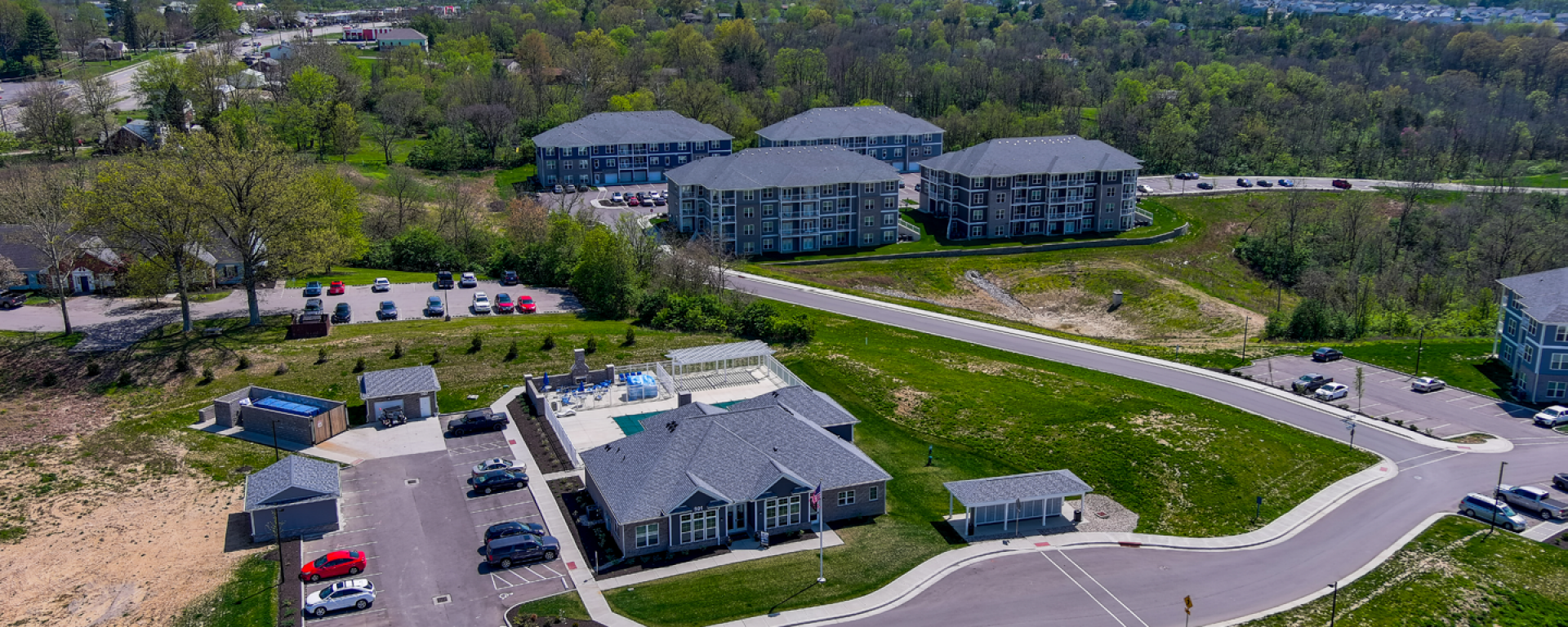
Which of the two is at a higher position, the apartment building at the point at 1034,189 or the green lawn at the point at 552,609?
the apartment building at the point at 1034,189

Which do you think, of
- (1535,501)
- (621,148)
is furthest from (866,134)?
(1535,501)

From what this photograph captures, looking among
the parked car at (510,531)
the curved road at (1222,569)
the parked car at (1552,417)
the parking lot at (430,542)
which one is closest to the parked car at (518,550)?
the parked car at (510,531)

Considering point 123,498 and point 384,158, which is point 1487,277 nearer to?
point 123,498

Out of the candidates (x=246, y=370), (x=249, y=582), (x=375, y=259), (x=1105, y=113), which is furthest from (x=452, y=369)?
(x=1105, y=113)

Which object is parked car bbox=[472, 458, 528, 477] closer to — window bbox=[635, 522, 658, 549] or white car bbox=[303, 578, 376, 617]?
window bbox=[635, 522, 658, 549]

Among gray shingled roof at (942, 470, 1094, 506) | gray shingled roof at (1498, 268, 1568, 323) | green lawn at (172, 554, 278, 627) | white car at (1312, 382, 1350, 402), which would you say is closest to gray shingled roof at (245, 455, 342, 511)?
green lawn at (172, 554, 278, 627)

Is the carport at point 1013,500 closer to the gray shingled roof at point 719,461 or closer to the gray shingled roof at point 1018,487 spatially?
the gray shingled roof at point 1018,487
